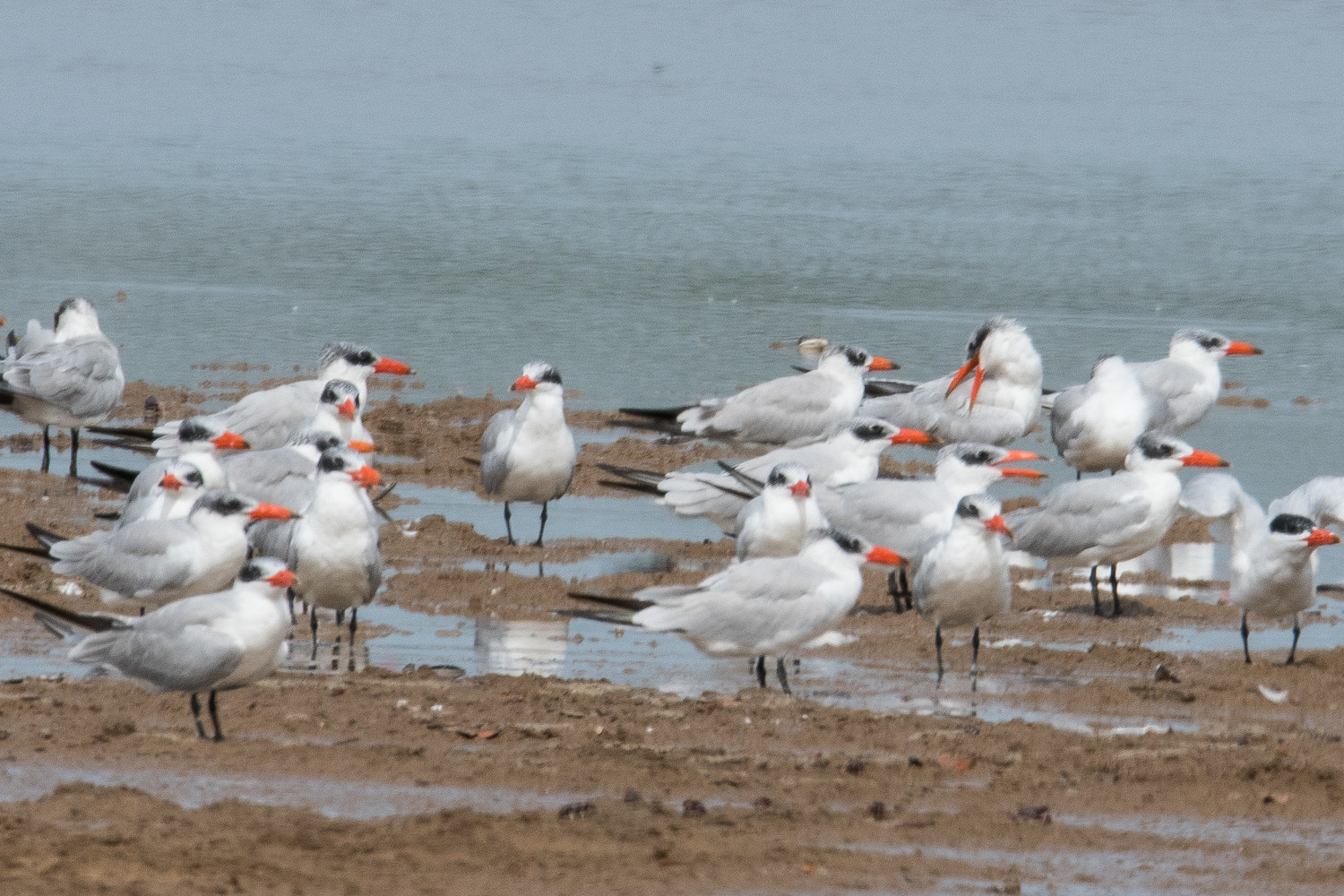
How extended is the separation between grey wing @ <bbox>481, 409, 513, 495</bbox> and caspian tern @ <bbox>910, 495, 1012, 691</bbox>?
3.40 metres

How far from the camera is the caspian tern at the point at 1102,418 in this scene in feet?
41.3

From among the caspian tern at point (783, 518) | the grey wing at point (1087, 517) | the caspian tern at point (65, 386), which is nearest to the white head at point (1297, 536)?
the grey wing at point (1087, 517)

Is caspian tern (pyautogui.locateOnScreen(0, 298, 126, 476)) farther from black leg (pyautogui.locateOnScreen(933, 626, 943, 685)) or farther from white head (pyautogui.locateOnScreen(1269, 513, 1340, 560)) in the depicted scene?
white head (pyautogui.locateOnScreen(1269, 513, 1340, 560))

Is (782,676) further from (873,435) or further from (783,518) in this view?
(873,435)

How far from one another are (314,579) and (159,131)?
27842mm

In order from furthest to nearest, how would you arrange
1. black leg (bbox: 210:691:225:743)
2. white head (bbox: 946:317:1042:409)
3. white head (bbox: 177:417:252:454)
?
white head (bbox: 946:317:1042:409) < white head (bbox: 177:417:252:454) < black leg (bbox: 210:691:225:743)

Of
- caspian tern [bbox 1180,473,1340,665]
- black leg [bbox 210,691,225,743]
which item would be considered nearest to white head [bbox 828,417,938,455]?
caspian tern [bbox 1180,473,1340,665]

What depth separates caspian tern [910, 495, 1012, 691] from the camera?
826 cm

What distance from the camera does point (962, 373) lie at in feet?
43.1

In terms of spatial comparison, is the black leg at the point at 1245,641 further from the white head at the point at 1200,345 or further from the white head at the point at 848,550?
the white head at the point at 1200,345

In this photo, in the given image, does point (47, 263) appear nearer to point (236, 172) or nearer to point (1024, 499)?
point (236, 172)

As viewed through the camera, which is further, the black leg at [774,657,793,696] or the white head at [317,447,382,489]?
the white head at [317,447,382,489]

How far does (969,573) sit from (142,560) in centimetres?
331

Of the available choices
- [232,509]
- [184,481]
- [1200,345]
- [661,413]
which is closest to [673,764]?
[232,509]
